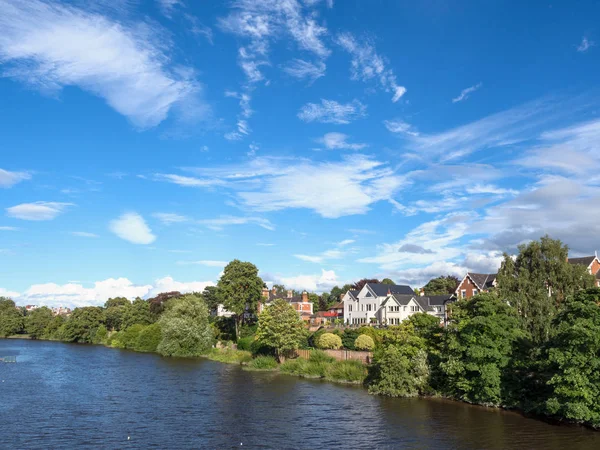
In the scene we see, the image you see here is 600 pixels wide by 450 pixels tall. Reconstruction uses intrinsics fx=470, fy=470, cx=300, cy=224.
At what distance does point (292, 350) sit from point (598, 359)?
42.0m

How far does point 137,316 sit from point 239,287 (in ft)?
110

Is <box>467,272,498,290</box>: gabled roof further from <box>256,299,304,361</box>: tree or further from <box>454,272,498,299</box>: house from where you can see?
<box>256,299,304,361</box>: tree

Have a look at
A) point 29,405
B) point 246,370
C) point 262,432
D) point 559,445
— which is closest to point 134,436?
point 262,432

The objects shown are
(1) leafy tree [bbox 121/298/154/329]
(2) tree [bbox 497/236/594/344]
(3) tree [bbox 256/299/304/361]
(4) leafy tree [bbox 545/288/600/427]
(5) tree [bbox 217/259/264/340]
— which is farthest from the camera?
(1) leafy tree [bbox 121/298/154/329]

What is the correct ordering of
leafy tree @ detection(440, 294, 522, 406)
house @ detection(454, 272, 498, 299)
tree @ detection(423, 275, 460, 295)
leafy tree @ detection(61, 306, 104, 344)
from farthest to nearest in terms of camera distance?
tree @ detection(423, 275, 460, 295) → leafy tree @ detection(61, 306, 104, 344) → house @ detection(454, 272, 498, 299) → leafy tree @ detection(440, 294, 522, 406)

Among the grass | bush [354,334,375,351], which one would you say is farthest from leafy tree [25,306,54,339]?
bush [354,334,375,351]

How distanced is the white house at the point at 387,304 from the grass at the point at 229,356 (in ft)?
115

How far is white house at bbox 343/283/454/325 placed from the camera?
99.5 m

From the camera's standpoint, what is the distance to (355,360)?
183ft

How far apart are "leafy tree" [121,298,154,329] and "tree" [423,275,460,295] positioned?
79.1 m

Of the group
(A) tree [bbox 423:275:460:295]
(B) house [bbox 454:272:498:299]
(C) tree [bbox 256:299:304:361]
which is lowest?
(C) tree [bbox 256:299:304:361]

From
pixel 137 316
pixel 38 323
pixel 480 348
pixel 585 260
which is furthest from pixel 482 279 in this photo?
pixel 38 323

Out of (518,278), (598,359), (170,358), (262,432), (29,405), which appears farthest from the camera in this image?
(170,358)

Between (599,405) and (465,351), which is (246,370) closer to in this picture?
(465,351)
